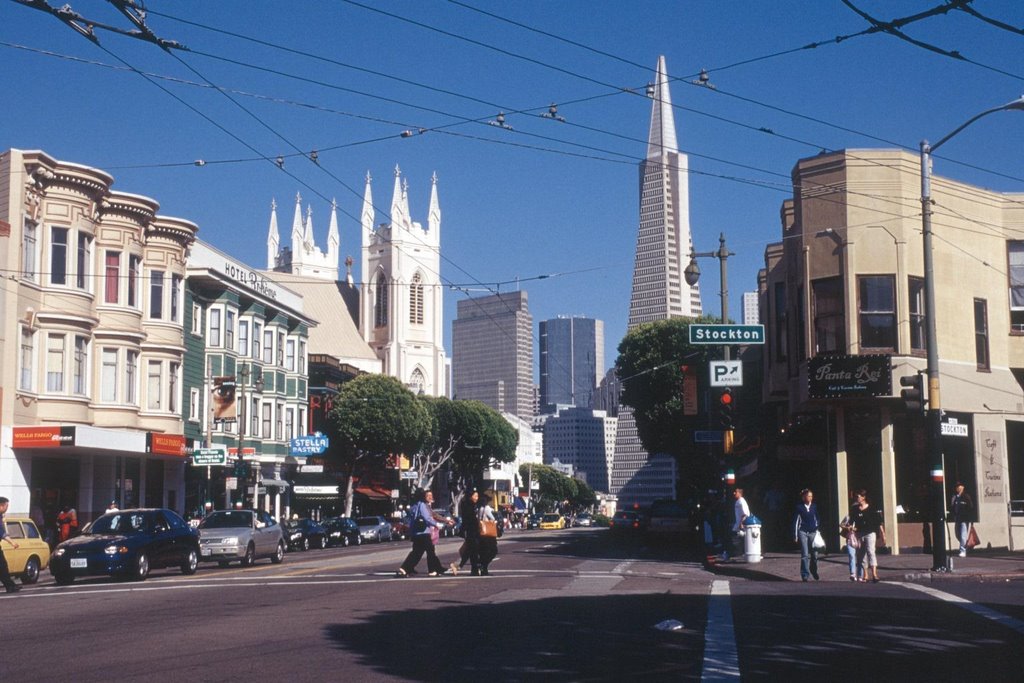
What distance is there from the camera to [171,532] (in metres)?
26.5

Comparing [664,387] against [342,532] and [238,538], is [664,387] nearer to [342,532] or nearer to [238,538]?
[342,532]

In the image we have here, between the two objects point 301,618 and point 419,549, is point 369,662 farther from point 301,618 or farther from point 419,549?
point 419,549

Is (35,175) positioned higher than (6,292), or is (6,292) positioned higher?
(35,175)

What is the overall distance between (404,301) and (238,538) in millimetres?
100994

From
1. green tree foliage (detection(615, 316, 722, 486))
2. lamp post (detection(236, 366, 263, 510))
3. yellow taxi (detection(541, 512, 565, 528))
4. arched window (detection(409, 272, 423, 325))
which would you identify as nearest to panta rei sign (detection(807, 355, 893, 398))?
lamp post (detection(236, 366, 263, 510))

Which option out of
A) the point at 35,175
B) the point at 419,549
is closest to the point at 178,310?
the point at 35,175

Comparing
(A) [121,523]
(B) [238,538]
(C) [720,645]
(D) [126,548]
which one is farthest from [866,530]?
(B) [238,538]

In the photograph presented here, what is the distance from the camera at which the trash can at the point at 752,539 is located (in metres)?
27.0

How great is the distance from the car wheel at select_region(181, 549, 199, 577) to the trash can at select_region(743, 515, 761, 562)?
41.2 feet

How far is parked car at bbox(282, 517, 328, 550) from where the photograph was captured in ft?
157

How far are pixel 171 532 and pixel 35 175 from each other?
1749cm

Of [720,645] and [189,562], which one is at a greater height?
[720,645]

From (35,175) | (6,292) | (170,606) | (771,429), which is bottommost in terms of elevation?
(170,606)

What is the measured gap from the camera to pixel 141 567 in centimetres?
2483
